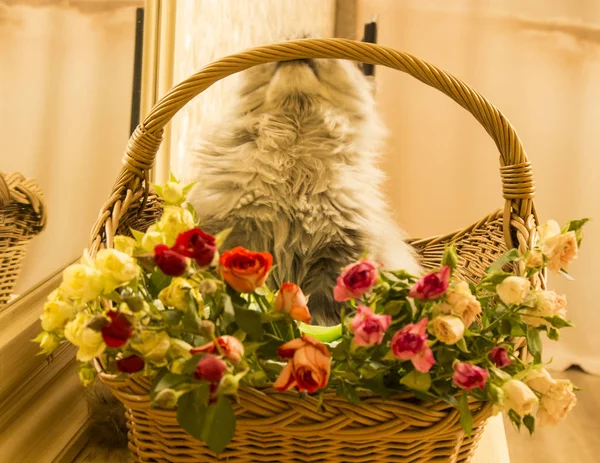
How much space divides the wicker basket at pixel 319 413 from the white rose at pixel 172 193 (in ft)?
0.39

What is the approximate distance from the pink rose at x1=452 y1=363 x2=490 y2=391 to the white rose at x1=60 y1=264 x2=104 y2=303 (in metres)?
0.28

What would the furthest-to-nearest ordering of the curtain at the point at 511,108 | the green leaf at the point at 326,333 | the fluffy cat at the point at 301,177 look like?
the curtain at the point at 511,108
the fluffy cat at the point at 301,177
the green leaf at the point at 326,333

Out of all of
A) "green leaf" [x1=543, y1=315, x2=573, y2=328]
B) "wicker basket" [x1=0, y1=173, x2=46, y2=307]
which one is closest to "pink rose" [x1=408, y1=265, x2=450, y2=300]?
"green leaf" [x1=543, y1=315, x2=573, y2=328]

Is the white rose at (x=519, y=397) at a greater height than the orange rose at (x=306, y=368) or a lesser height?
lesser

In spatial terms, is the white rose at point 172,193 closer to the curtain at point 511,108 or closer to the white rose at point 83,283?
the white rose at point 83,283

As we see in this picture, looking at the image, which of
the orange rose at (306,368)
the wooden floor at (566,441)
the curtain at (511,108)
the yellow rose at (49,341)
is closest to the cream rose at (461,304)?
the orange rose at (306,368)

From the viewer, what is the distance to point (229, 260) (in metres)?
0.47

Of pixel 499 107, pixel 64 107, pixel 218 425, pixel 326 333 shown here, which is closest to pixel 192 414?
pixel 218 425

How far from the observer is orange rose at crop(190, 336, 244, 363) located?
45 cm

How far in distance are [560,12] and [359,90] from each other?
130cm

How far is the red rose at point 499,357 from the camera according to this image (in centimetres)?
51

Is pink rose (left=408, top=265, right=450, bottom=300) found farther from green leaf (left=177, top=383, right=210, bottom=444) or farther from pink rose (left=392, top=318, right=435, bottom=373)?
green leaf (left=177, top=383, right=210, bottom=444)

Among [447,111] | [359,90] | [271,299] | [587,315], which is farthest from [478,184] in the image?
[271,299]

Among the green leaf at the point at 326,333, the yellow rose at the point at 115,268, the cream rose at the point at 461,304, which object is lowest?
the green leaf at the point at 326,333
